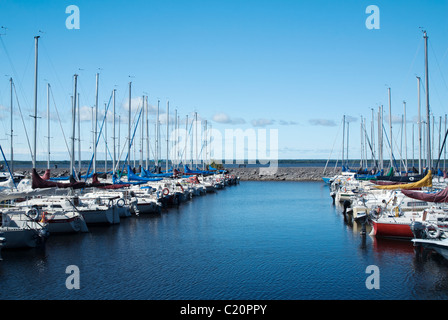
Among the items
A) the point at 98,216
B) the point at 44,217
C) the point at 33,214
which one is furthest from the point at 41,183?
the point at 33,214

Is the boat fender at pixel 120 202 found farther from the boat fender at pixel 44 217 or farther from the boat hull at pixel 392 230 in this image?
the boat hull at pixel 392 230

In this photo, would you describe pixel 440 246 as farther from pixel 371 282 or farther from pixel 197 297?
pixel 197 297

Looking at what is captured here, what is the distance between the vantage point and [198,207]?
6009cm

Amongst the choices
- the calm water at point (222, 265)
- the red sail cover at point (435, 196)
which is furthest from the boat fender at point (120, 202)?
the red sail cover at point (435, 196)

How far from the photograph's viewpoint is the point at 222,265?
91.2 feet

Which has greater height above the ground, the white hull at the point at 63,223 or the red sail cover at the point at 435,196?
the red sail cover at the point at 435,196

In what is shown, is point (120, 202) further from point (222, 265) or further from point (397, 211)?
point (397, 211)

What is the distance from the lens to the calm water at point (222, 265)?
73.8 ft

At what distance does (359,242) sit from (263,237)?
7.67 metres

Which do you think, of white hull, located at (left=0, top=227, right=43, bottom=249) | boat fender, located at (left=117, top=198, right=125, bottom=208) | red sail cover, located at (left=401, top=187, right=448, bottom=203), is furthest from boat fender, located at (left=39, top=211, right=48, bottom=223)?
red sail cover, located at (left=401, top=187, right=448, bottom=203)

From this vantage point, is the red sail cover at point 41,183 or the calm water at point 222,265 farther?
the red sail cover at point 41,183

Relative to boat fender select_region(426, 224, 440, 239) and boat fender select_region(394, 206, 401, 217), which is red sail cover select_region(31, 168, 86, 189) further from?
boat fender select_region(426, 224, 440, 239)

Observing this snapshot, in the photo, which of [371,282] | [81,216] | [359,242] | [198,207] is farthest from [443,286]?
[198,207]
